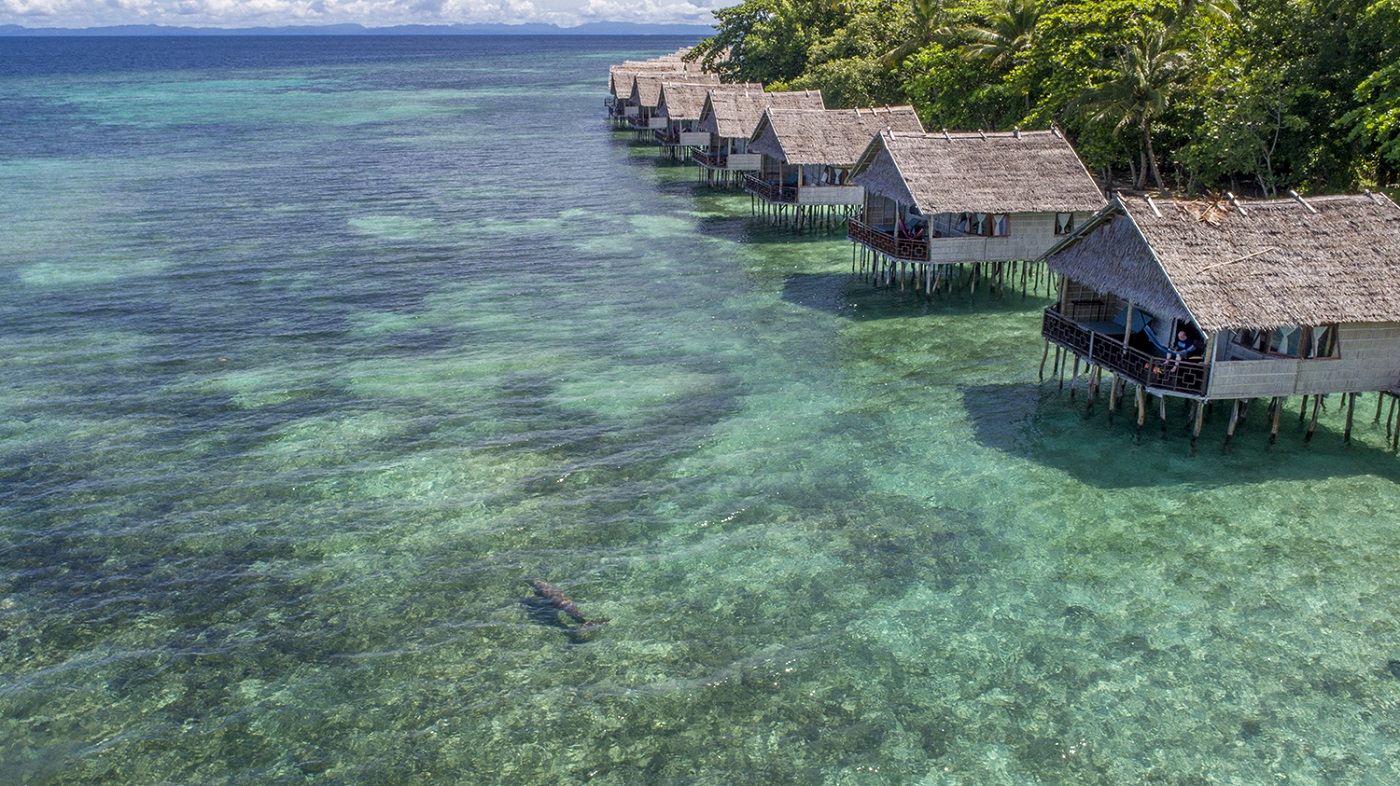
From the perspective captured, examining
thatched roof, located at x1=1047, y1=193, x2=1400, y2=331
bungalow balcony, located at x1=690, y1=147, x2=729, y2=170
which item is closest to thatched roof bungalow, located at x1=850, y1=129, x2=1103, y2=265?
thatched roof, located at x1=1047, y1=193, x2=1400, y2=331

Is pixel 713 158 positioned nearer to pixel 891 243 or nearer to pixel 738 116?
pixel 738 116

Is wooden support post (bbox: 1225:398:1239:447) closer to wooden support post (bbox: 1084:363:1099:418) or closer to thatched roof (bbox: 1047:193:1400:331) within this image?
thatched roof (bbox: 1047:193:1400:331)

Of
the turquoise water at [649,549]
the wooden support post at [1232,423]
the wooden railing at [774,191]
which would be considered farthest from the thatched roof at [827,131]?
the wooden support post at [1232,423]

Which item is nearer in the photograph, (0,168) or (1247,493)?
(1247,493)

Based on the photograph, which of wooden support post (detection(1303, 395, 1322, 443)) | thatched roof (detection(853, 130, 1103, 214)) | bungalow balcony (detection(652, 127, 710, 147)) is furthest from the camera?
bungalow balcony (detection(652, 127, 710, 147))

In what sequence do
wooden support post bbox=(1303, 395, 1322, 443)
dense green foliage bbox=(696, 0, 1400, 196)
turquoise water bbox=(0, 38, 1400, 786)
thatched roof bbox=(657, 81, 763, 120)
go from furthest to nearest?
thatched roof bbox=(657, 81, 763, 120) < dense green foliage bbox=(696, 0, 1400, 196) < wooden support post bbox=(1303, 395, 1322, 443) < turquoise water bbox=(0, 38, 1400, 786)

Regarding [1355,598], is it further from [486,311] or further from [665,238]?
[665,238]

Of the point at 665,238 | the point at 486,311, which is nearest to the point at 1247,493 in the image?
the point at 486,311

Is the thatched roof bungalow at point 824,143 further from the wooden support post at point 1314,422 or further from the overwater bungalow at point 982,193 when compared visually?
the wooden support post at point 1314,422
